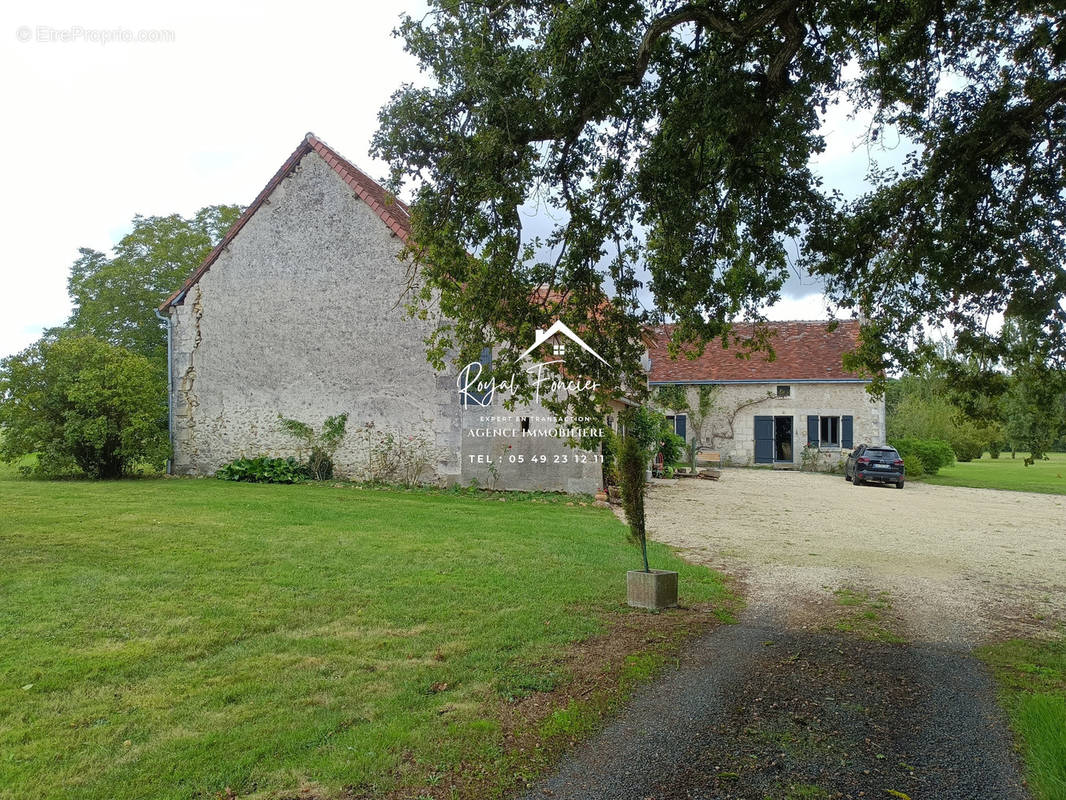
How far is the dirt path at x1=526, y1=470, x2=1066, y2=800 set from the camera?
3.74m

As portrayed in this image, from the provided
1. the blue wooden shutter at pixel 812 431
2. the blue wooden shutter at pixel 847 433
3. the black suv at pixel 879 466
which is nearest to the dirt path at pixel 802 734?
the black suv at pixel 879 466

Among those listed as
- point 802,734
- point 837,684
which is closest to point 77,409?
point 837,684

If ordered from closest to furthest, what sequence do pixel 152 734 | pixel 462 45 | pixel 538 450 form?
pixel 152 734, pixel 462 45, pixel 538 450

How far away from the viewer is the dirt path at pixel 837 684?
3.74 metres

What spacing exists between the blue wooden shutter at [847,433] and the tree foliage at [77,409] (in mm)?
25566

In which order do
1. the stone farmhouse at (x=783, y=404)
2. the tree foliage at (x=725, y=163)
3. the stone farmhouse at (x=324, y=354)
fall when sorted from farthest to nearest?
1. the stone farmhouse at (x=783, y=404)
2. the stone farmhouse at (x=324, y=354)
3. the tree foliage at (x=725, y=163)

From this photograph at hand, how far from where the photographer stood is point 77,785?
133 inches

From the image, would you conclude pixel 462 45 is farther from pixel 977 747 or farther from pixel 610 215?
pixel 977 747

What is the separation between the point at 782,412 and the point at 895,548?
20190 millimetres

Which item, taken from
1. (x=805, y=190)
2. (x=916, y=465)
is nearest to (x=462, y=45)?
(x=805, y=190)

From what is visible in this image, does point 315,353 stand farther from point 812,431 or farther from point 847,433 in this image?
point 847,433

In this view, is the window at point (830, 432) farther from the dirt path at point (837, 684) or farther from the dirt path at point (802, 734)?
the dirt path at point (802, 734)

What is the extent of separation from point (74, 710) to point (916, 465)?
98.2ft

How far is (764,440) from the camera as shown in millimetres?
31312
